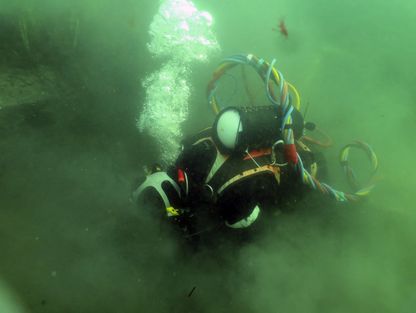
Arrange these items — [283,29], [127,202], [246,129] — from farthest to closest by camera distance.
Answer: [283,29] < [127,202] < [246,129]

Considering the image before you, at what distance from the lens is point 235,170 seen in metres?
2.29

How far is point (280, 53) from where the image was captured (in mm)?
5531

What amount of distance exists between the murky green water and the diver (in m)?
0.66

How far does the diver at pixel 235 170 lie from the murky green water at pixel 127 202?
0.66 metres

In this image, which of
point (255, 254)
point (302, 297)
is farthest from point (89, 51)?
point (302, 297)

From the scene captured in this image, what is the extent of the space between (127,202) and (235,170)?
1.38 metres

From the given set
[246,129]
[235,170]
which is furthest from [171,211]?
[246,129]

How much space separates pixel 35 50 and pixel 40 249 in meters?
2.54

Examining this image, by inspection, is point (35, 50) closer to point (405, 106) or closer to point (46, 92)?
point (46, 92)

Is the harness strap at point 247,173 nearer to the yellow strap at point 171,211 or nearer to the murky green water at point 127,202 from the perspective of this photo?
the yellow strap at point 171,211

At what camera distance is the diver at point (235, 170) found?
2.26m

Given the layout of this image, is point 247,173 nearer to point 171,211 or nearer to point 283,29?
point 171,211

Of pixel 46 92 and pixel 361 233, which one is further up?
pixel 46 92

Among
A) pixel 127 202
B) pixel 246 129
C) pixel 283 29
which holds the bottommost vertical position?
pixel 127 202
